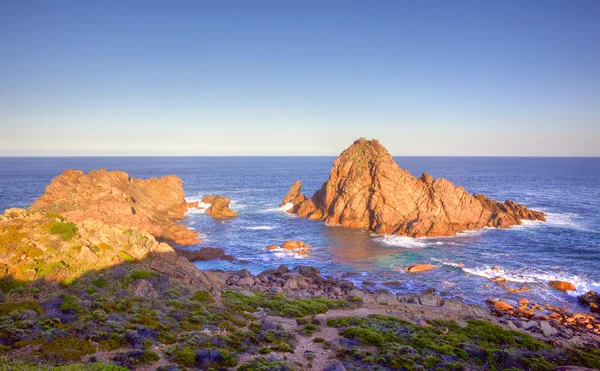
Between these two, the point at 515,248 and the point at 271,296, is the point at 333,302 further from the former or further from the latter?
the point at 515,248

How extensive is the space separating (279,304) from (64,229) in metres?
19.9

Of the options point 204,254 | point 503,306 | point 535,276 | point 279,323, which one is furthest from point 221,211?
point 535,276

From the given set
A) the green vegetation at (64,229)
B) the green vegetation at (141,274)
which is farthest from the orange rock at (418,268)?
the green vegetation at (64,229)

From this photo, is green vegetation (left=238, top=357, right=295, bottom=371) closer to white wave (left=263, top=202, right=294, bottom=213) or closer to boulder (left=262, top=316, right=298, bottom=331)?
boulder (left=262, top=316, right=298, bottom=331)

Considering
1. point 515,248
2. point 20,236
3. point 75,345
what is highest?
point 20,236

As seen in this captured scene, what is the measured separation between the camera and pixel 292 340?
2450 centimetres

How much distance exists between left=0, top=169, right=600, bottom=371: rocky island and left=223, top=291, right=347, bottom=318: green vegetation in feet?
0.54

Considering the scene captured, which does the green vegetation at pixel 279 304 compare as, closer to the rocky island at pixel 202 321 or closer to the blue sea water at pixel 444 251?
the rocky island at pixel 202 321

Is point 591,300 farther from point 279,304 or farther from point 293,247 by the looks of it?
point 293,247

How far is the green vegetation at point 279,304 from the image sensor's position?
31.3m

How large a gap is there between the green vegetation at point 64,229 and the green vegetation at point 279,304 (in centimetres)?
1415

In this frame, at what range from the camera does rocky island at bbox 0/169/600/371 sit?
62.6 ft

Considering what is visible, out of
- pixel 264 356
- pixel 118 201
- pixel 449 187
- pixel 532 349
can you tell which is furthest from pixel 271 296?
pixel 449 187

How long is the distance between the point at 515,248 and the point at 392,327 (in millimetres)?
46928
